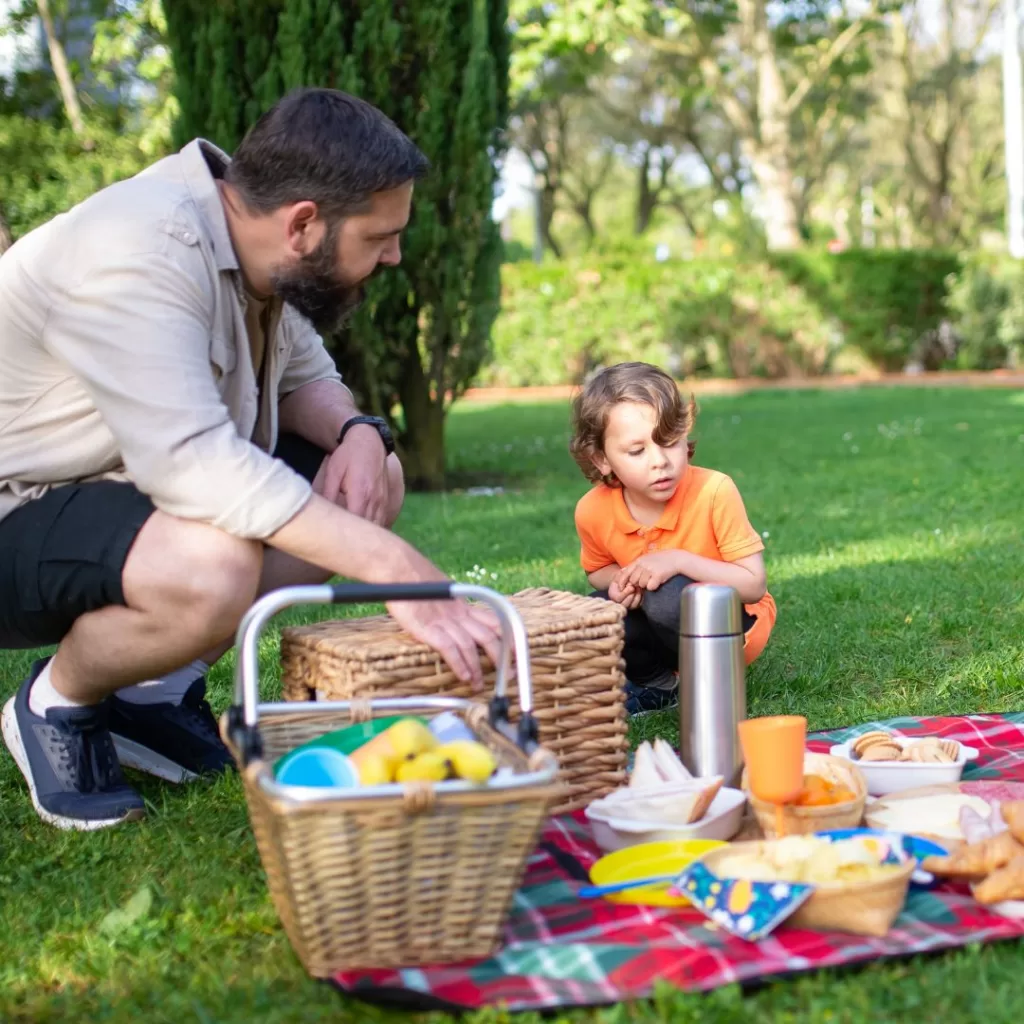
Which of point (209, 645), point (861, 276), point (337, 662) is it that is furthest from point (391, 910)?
point (861, 276)

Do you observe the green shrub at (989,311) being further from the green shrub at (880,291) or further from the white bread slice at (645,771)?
the white bread slice at (645,771)

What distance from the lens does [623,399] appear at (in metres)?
3.36

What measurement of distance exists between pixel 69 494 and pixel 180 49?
518cm

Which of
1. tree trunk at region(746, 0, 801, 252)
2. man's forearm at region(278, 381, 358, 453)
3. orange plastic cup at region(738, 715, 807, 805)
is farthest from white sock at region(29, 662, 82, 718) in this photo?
tree trunk at region(746, 0, 801, 252)

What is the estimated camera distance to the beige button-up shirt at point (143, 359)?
2.43 metres

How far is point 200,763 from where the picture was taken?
3.07 m

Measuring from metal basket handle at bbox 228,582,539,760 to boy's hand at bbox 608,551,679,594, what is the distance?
45.2 inches

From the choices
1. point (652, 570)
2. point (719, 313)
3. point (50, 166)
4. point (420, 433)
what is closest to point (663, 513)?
point (652, 570)

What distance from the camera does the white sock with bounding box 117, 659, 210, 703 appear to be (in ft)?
10.2

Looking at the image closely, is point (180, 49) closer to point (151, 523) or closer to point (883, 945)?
point (151, 523)

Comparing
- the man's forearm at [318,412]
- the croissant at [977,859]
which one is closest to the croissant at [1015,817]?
the croissant at [977,859]

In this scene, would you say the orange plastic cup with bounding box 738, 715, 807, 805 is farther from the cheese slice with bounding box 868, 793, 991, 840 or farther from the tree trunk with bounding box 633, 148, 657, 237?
the tree trunk with bounding box 633, 148, 657, 237

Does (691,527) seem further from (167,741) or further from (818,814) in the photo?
(167,741)

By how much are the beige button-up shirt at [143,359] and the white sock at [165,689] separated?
0.57m
